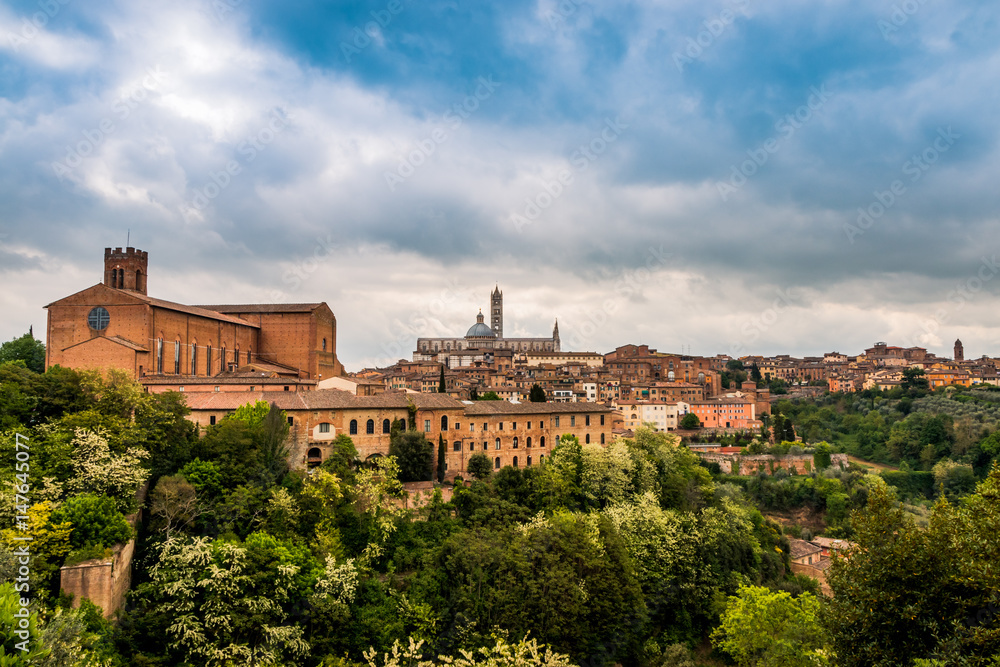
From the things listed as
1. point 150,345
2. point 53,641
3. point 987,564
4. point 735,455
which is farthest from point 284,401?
point 735,455

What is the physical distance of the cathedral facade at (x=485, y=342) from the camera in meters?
134

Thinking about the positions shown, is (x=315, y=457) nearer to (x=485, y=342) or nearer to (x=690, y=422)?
(x=690, y=422)

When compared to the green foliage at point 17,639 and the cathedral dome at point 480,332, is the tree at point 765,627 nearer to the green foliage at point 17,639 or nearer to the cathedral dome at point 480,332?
the green foliage at point 17,639

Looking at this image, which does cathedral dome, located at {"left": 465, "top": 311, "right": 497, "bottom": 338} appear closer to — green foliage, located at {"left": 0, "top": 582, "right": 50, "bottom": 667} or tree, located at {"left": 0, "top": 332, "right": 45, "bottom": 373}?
tree, located at {"left": 0, "top": 332, "right": 45, "bottom": 373}

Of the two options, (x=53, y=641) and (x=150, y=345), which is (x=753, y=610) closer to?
(x=53, y=641)

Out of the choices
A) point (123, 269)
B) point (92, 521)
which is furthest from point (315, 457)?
point (123, 269)

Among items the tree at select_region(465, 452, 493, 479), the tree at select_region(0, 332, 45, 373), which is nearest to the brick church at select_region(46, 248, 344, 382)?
the tree at select_region(0, 332, 45, 373)

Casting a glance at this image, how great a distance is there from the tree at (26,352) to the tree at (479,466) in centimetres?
3134

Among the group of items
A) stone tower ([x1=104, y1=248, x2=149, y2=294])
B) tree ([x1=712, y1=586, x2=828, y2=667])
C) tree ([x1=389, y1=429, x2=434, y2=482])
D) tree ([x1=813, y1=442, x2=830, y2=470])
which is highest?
stone tower ([x1=104, y1=248, x2=149, y2=294])

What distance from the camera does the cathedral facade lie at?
134m

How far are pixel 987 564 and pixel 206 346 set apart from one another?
41.3 meters

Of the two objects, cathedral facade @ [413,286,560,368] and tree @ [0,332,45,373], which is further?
cathedral facade @ [413,286,560,368]

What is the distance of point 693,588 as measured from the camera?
28.7m

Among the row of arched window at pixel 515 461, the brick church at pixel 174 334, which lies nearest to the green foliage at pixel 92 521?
the brick church at pixel 174 334
